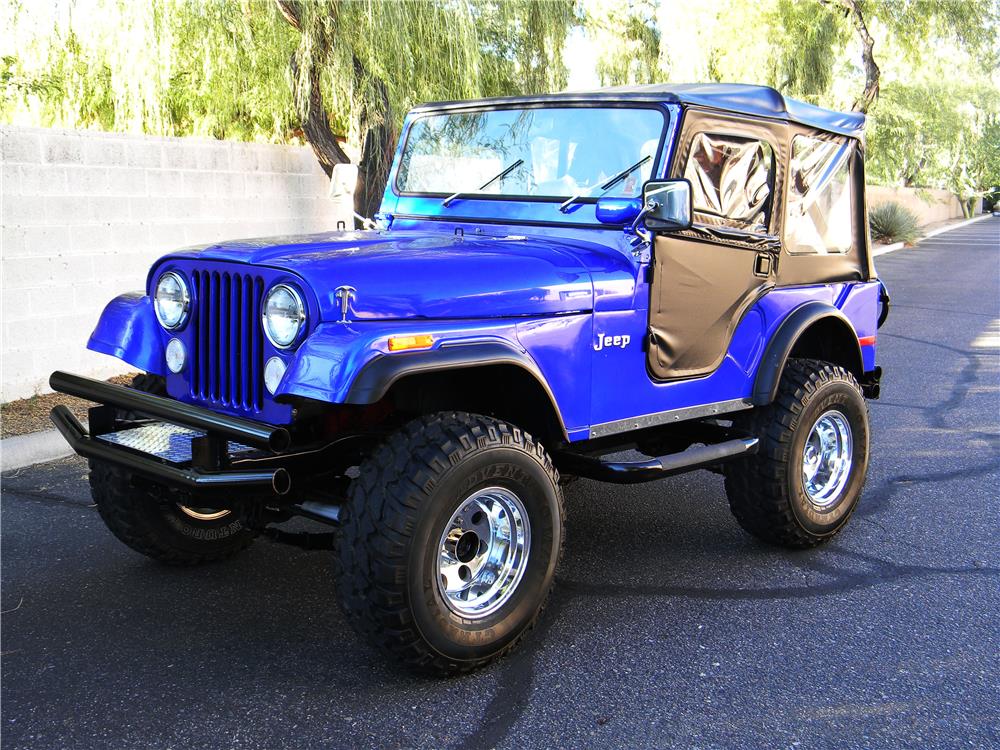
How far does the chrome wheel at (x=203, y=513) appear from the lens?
427cm

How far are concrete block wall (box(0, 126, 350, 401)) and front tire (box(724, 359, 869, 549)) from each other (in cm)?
520

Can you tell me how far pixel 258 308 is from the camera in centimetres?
344

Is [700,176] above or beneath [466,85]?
beneath

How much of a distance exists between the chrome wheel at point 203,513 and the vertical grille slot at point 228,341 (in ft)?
2.45

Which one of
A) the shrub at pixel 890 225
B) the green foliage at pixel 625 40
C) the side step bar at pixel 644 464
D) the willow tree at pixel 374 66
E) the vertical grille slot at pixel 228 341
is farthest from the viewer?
the shrub at pixel 890 225

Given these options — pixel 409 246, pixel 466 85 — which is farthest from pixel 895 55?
pixel 409 246

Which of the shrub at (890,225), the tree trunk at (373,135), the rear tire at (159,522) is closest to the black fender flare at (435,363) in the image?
the rear tire at (159,522)

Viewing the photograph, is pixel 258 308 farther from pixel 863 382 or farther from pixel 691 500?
pixel 863 382

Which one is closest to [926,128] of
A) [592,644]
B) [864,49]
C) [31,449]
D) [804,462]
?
[864,49]

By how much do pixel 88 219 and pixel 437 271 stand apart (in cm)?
520

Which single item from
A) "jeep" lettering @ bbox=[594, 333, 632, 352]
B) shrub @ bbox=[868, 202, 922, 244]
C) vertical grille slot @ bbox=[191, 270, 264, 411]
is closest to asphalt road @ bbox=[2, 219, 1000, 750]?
vertical grille slot @ bbox=[191, 270, 264, 411]

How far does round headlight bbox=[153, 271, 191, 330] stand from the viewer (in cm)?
371

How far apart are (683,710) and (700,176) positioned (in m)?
2.20

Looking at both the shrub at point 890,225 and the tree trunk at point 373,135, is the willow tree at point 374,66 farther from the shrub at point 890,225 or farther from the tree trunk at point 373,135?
the shrub at point 890,225
